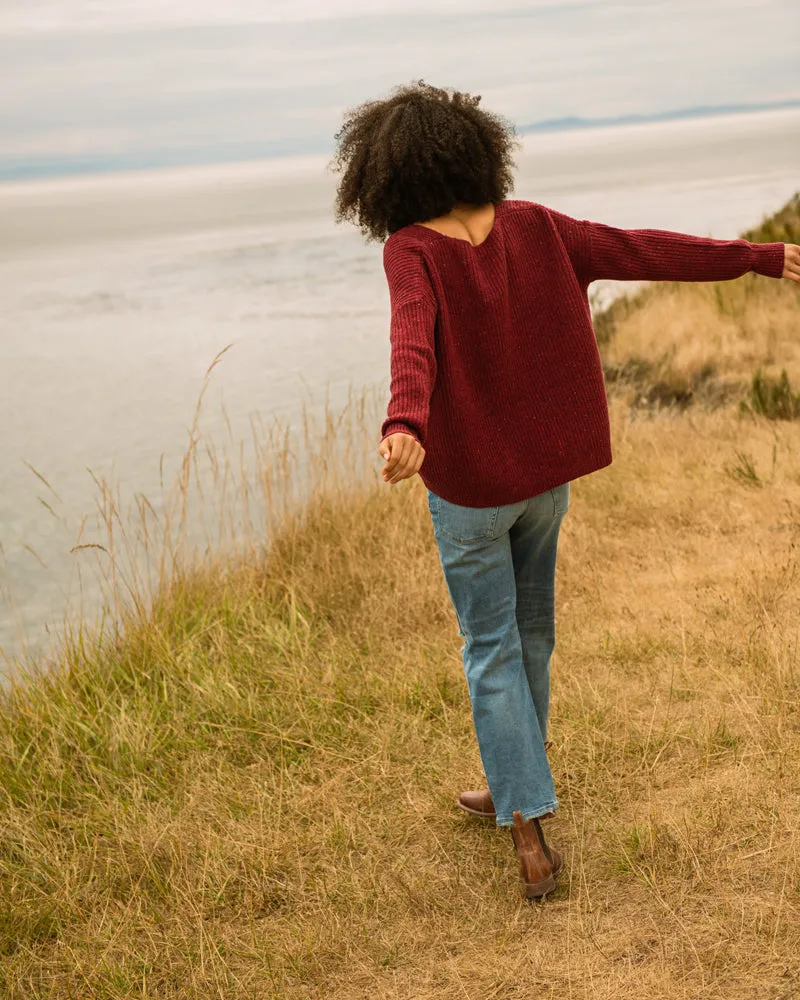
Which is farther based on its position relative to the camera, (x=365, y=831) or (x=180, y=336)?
(x=180, y=336)

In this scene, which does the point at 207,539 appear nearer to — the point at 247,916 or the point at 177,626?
the point at 177,626

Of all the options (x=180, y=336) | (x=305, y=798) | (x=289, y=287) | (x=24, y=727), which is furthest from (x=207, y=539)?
(x=289, y=287)

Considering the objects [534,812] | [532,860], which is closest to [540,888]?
[532,860]

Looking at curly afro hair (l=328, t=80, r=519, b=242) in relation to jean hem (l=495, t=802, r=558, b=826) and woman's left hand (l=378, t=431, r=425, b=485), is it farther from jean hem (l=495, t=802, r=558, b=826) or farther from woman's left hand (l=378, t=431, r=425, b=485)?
jean hem (l=495, t=802, r=558, b=826)

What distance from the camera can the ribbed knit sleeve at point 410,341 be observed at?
1.93 m

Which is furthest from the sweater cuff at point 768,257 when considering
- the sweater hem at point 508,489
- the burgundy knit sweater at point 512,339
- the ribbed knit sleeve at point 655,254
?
the sweater hem at point 508,489

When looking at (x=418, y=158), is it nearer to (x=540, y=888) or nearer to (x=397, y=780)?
(x=540, y=888)

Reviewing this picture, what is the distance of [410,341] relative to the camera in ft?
6.68

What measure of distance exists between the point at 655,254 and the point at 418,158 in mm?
579

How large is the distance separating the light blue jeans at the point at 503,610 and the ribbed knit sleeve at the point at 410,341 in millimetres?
367

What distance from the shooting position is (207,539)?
5.10m

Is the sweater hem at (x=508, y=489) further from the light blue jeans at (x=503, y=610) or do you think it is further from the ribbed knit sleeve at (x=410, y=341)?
the ribbed knit sleeve at (x=410, y=341)

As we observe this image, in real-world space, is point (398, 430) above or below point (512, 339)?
below

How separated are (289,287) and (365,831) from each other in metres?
22.3
